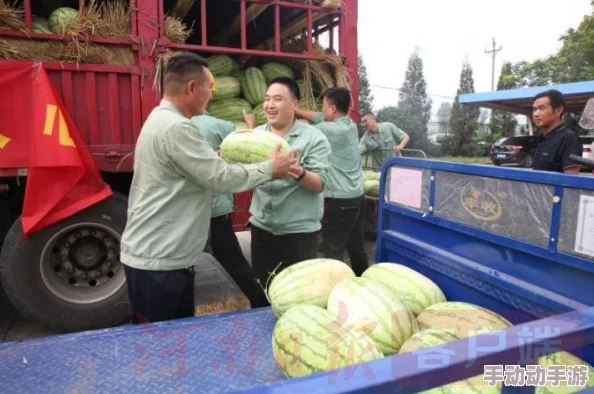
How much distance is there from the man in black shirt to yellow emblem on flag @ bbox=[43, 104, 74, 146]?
385 cm

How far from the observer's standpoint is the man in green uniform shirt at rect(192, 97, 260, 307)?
362cm

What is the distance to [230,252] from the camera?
3.80 m

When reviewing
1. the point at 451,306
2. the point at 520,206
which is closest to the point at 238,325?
the point at 451,306

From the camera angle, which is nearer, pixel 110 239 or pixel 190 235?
pixel 190 235

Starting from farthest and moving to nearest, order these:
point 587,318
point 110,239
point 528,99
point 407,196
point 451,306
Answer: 1. point 528,99
2. point 110,239
3. point 407,196
4. point 451,306
5. point 587,318

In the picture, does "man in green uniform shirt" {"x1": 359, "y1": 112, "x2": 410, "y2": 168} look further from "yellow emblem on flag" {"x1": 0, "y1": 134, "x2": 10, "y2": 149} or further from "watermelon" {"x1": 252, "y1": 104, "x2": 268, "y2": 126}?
"yellow emblem on flag" {"x1": 0, "y1": 134, "x2": 10, "y2": 149}

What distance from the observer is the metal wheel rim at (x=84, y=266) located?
3.79 m

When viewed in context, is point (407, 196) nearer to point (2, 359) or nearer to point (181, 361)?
point (181, 361)

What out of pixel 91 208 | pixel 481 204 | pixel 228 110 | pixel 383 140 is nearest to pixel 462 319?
pixel 481 204

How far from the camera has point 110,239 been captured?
395 centimetres

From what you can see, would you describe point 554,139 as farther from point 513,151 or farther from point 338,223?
point 513,151

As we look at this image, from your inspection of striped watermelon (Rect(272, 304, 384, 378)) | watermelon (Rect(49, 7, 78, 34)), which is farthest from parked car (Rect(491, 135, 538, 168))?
striped watermelon (Rect(272, 304, 384, 378))

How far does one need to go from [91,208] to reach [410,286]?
280 centimetres

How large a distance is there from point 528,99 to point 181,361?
53.0 feet
